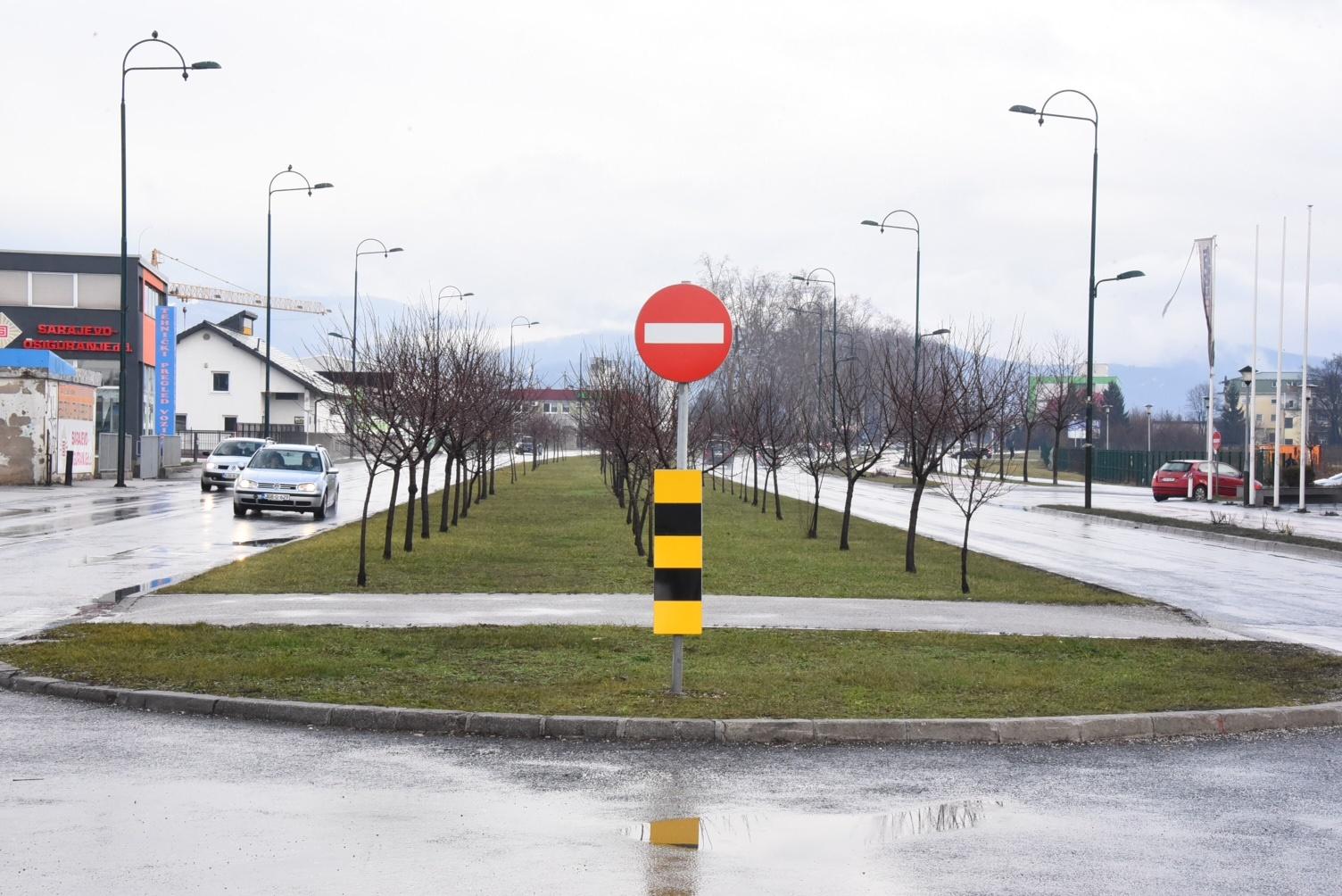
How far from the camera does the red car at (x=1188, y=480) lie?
5300cm

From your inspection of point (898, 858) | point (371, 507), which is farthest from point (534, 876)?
point (371, 507)

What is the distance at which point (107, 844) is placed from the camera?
20.3 ft

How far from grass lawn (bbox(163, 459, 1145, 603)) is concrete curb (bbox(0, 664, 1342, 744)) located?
7.64m

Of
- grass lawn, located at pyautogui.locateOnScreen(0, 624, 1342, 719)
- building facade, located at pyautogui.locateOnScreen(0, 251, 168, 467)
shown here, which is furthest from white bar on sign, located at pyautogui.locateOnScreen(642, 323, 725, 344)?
building facade, located at pyautogui.locateOnScreen(0, 251, 168, 467)

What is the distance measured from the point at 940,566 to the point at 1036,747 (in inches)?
545

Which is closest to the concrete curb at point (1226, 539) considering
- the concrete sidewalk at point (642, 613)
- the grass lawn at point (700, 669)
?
the concrete sidewalk at point (642, 613)

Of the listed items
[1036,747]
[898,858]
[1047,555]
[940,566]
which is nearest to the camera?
[898,858]

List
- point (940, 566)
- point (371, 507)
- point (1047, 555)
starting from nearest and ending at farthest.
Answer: point (940, 566) < point (1047, 555) < point (371, 507)

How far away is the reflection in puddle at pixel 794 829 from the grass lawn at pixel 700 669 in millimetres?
2212

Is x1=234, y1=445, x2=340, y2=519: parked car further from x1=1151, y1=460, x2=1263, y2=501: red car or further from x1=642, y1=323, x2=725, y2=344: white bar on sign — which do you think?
x1=1151, y1=460, x2=1263, y2=501: red car

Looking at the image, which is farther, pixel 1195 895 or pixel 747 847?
pixel 747 847

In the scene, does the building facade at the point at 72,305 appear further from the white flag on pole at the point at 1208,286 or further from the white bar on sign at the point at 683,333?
the white bar on sign at the point at 683,333

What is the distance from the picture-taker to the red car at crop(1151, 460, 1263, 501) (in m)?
53.0

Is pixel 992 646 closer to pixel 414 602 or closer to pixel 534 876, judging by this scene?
pixel 414 602
